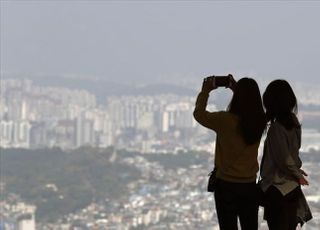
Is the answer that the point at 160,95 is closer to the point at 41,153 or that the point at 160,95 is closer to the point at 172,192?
the point at 41,153

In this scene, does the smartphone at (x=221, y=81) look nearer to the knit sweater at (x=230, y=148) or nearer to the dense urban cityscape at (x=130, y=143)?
the knit sweater at (x=230, y=148)

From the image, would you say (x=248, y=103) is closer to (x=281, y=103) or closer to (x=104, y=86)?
(x=281, y=103)

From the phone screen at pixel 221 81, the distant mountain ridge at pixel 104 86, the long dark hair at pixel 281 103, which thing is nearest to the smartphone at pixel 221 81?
the phone screen at pixel 221 81

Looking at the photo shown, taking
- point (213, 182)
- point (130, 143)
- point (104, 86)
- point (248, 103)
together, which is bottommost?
point (130, 143)

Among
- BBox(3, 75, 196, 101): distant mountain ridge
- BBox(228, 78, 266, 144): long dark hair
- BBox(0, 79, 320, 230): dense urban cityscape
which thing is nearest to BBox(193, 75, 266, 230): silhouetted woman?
BBox(228, 78, 266, 144): long dark hair

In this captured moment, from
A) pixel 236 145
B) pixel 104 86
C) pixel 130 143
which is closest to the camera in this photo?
pixel 236 145

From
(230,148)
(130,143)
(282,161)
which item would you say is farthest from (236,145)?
(130,143)

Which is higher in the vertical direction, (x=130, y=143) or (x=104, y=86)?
Result: (x=104, y=86)
